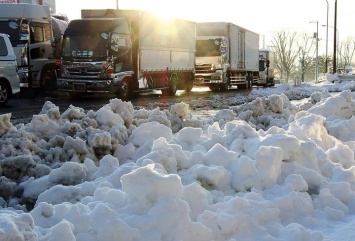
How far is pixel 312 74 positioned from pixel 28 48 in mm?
99891

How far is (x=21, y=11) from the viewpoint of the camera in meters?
22.2

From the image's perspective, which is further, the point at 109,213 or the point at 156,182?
the point at 156,182

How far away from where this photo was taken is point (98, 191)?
161 inches

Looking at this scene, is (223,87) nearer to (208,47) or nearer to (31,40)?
(208,47)

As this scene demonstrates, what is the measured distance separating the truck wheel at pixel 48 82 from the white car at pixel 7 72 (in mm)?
4964

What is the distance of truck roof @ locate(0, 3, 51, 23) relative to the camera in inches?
869

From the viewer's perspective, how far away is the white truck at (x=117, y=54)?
67.9 feet

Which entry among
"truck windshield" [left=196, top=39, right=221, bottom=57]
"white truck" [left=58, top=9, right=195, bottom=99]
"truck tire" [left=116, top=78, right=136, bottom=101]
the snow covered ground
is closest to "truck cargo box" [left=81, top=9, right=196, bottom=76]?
"white truck" [left=58, top=9, right=195, bottom=99]

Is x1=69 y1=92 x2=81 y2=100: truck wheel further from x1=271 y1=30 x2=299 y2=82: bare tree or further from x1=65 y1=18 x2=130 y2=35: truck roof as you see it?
x1=271 y1=30 x2=299 y2=82: bare tree

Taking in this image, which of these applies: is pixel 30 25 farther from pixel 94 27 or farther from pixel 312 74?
pixel 312 74

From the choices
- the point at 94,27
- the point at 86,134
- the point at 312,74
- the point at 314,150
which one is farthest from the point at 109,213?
the point at 312,74

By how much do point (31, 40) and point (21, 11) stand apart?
115 centimetres

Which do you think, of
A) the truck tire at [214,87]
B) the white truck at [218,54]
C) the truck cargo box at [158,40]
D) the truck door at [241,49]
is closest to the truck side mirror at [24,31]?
the truck cargo box at [158,40]

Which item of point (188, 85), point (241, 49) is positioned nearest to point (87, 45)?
point (188, 85)
